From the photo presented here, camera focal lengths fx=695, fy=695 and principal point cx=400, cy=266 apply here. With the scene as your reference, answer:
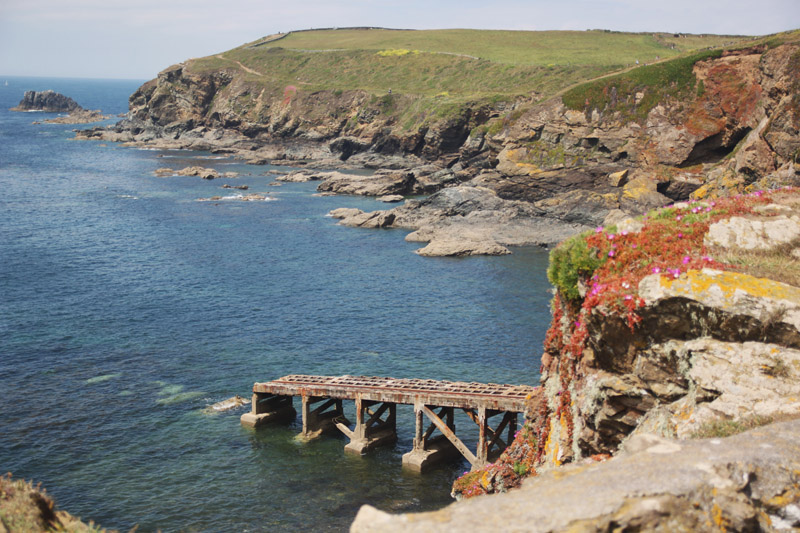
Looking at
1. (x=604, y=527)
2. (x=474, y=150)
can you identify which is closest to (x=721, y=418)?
(x=604, y=527)

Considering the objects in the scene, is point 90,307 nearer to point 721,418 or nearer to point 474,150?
point 721,418

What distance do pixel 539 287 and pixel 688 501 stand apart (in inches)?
2346

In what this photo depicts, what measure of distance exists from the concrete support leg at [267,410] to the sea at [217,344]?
0.61m

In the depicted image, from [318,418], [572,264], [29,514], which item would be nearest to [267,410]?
[318,418]

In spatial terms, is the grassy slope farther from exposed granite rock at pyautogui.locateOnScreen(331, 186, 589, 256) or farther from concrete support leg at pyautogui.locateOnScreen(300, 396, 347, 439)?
concrete support leg at pyautogui.locateOnScreen(300, 396, 347, 439)

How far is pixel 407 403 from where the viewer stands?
123 feet

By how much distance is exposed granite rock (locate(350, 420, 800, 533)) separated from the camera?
8.81 meters

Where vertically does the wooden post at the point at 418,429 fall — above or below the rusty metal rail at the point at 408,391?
below

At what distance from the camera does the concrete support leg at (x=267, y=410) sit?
40.9 m

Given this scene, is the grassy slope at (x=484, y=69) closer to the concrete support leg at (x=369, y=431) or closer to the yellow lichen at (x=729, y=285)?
the concrete support leg at (x=369, y=431)

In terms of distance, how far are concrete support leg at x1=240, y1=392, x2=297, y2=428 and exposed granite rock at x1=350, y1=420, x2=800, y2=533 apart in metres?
32.6

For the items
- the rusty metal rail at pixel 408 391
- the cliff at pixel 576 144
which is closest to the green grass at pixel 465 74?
the cliff at pixel 576 144

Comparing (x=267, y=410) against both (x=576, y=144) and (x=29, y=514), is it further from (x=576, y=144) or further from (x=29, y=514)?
(x=576, y=144)

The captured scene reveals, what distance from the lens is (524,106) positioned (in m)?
112
